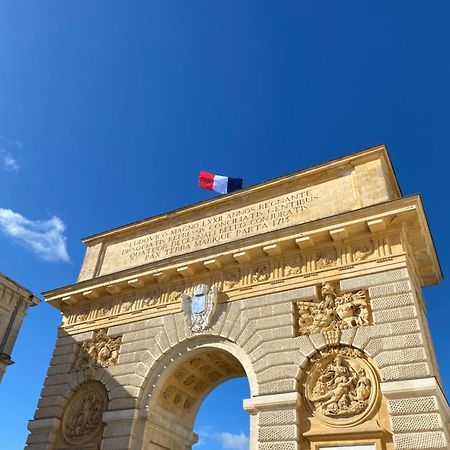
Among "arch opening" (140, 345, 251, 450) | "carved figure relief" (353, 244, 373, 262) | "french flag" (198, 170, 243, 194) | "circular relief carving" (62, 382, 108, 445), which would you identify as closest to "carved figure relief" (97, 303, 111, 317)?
"circular relief carving" (62, 382, 108, 445)

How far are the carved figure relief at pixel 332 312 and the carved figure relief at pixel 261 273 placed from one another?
1346 millimetres

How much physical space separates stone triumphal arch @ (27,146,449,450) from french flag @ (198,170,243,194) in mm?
1700

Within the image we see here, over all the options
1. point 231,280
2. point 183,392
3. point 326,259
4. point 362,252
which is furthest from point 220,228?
point 183,392

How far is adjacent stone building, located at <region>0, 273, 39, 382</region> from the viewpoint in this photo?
2048cm

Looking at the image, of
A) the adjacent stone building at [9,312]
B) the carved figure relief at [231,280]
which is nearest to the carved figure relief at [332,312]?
the carved figure relief at [231,280]

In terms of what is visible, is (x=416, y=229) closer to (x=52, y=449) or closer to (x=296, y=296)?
(x=296, y=296)

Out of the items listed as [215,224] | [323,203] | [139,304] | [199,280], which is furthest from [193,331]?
[323,203]

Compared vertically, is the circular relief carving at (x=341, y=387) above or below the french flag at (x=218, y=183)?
below

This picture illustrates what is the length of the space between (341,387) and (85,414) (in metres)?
Result: 7.76

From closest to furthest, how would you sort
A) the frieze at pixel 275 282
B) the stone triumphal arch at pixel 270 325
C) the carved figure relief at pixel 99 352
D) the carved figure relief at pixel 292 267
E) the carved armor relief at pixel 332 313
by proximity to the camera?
the stone triumphal arch at pixel 270 325 → the carved armor relief at pixel 332 313 → the frieze at pixel 275 282 → the carved figure relief at pixel 292 267 → the carved figure relief at pixel 99 352

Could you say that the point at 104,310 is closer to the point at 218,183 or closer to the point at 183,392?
the point at 183,392

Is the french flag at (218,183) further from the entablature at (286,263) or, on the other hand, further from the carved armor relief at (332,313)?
the carved armor relief at (332,313)

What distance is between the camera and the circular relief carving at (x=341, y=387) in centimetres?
980

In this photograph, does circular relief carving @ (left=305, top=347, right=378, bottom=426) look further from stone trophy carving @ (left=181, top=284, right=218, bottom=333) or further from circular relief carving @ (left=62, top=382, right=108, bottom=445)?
circular relief carving @ (left=62, top=382, right=108, bottom=445)
